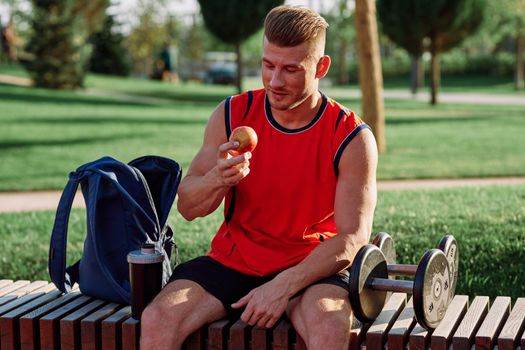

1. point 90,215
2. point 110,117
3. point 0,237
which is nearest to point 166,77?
point 110,117

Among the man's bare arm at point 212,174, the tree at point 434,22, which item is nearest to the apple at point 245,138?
the man's bare arm at point 212,174

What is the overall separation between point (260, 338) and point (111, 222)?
874 millimetres

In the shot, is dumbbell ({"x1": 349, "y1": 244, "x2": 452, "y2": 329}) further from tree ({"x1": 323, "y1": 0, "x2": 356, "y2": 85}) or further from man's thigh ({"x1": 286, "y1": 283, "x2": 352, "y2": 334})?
tree ({"x1": 323, "y1": 0, "x2": 356, "y2": 85})

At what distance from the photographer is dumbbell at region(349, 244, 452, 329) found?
10.7 feet

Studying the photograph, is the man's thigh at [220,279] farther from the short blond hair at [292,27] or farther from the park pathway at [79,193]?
the park pathway at [79,193]

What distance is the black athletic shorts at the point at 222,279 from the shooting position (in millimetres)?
3523

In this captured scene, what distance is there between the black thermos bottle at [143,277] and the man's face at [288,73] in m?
0.77

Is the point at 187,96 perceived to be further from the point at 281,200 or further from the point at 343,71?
the point at 281,200

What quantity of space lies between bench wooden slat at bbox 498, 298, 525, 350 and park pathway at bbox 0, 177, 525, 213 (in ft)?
19.2

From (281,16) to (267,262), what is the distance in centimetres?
97

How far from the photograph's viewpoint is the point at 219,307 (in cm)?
349

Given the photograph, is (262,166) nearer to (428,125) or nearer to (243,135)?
(243,135)

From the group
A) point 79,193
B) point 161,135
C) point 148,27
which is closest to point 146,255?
point 79,193

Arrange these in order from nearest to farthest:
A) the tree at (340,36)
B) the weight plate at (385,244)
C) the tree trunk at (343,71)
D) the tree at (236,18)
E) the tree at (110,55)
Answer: the weight plate at (385,244) → the tree at (236,18) → the tree at (340,36) → the tree at (110,55) → the tree trunk at (343,71)
